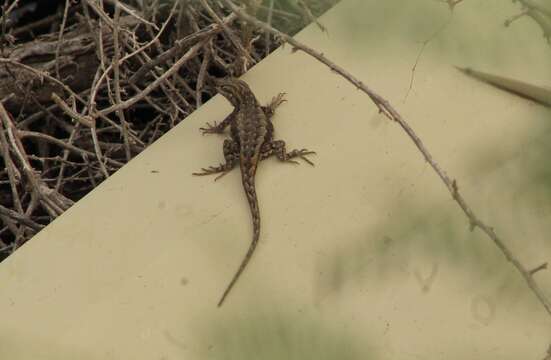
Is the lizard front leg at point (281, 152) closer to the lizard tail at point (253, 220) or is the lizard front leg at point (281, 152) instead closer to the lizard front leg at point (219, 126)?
the lizard tail at point (253, 220)

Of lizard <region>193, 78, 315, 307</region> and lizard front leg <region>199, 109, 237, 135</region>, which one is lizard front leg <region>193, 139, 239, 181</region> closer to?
lizard <region>193, 78, 315, 307</region>

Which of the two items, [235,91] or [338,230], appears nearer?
[338,230]

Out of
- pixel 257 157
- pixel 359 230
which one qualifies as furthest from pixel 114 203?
pixel 359 230

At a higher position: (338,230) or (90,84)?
(338,230)

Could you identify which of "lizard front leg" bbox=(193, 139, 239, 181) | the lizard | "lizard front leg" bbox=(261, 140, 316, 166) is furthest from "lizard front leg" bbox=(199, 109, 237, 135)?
"lizard front leg" bbox=(261, 140, 316, 166)

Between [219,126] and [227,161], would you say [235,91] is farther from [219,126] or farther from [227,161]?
[227,161]

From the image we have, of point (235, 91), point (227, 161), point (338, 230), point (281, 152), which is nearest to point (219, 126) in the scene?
point (235, 91)

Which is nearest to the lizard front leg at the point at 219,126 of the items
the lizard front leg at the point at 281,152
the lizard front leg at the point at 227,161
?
the lizard front leg at the point at 227,161

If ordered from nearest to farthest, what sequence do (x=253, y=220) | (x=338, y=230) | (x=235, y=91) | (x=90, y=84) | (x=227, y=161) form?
1. (x=338, y=230)
2. (x=253, y=220)
3. (x=227, y=161)
4. (x=235, y=91)
5. (x=90, y=84)
